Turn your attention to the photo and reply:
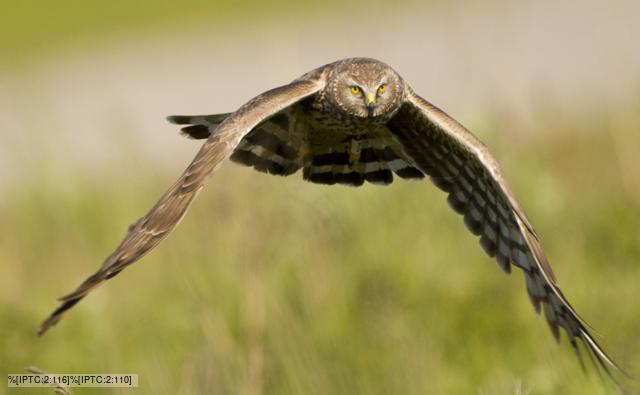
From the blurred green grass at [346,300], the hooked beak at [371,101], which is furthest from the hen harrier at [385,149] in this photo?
the blurred green grass at [346,300]

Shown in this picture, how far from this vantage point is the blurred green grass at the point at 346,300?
593cm

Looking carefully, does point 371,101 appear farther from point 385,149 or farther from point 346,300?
point 346,300

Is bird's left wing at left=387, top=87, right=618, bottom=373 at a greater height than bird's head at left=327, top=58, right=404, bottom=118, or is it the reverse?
bird's head at left=327, top=58, right=404, bottom=118

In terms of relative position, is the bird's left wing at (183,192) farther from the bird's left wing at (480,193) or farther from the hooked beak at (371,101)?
the bird's left wing at (480,193)

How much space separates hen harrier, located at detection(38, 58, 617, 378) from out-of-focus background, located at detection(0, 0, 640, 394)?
0.82ft

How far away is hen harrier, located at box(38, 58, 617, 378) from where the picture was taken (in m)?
5.88

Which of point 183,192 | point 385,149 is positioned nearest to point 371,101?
point 385,149

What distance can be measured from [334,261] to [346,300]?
0.32 metres

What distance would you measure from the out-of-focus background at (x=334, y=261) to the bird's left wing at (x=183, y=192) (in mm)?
691

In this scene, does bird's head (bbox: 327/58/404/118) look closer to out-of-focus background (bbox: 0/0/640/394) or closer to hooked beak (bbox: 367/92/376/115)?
hooked beak (bbox: 367/92/376/115)

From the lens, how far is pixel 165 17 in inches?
1049

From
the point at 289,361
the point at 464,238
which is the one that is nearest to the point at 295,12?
the point at 464,238

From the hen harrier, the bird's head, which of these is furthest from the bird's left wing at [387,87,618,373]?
the bird's head

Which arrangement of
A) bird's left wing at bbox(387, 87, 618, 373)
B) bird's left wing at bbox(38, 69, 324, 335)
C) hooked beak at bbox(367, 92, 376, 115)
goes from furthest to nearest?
hooked beak at bbox(367, 92, 376, 115), bird's left wing at bbox(387, 87, 618, 373), bird's left wing at bbox(38, 69, 324, 335)
